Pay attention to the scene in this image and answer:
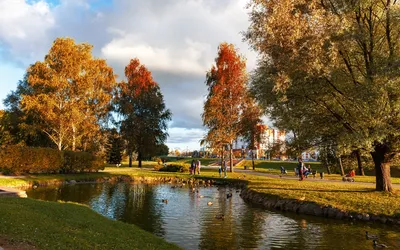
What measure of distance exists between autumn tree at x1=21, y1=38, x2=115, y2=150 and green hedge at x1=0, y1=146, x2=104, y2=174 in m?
5.92

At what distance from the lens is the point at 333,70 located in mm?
19766

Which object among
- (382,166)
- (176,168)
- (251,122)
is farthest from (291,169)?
(382,166)

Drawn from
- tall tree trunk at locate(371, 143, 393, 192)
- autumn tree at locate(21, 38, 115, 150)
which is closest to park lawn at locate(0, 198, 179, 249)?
tall tree trunk at locate(371, 143, 393, 192)

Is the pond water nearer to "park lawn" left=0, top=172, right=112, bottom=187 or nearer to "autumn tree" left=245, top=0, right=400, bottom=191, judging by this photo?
"park lawn" left=0, top=172, right=112, bottom=187

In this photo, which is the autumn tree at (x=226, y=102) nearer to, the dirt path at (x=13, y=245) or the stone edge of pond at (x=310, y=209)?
the stone edge of pond at (x=310, y=209)

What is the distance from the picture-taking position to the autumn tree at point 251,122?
4703cm

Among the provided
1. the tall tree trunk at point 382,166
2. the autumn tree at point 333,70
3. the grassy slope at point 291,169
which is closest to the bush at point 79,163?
the grassy slope at point 291,169

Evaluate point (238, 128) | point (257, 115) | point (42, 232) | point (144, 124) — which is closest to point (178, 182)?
point (238, 128)

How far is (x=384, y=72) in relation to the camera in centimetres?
1834

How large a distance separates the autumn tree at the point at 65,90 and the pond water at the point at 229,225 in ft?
69.9

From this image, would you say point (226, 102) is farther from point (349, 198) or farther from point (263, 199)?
point (349, 198)

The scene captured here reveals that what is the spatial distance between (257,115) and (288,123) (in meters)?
25.8

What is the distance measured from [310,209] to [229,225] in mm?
6446

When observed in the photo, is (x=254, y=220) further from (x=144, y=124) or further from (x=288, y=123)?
(x=144, y=124)
